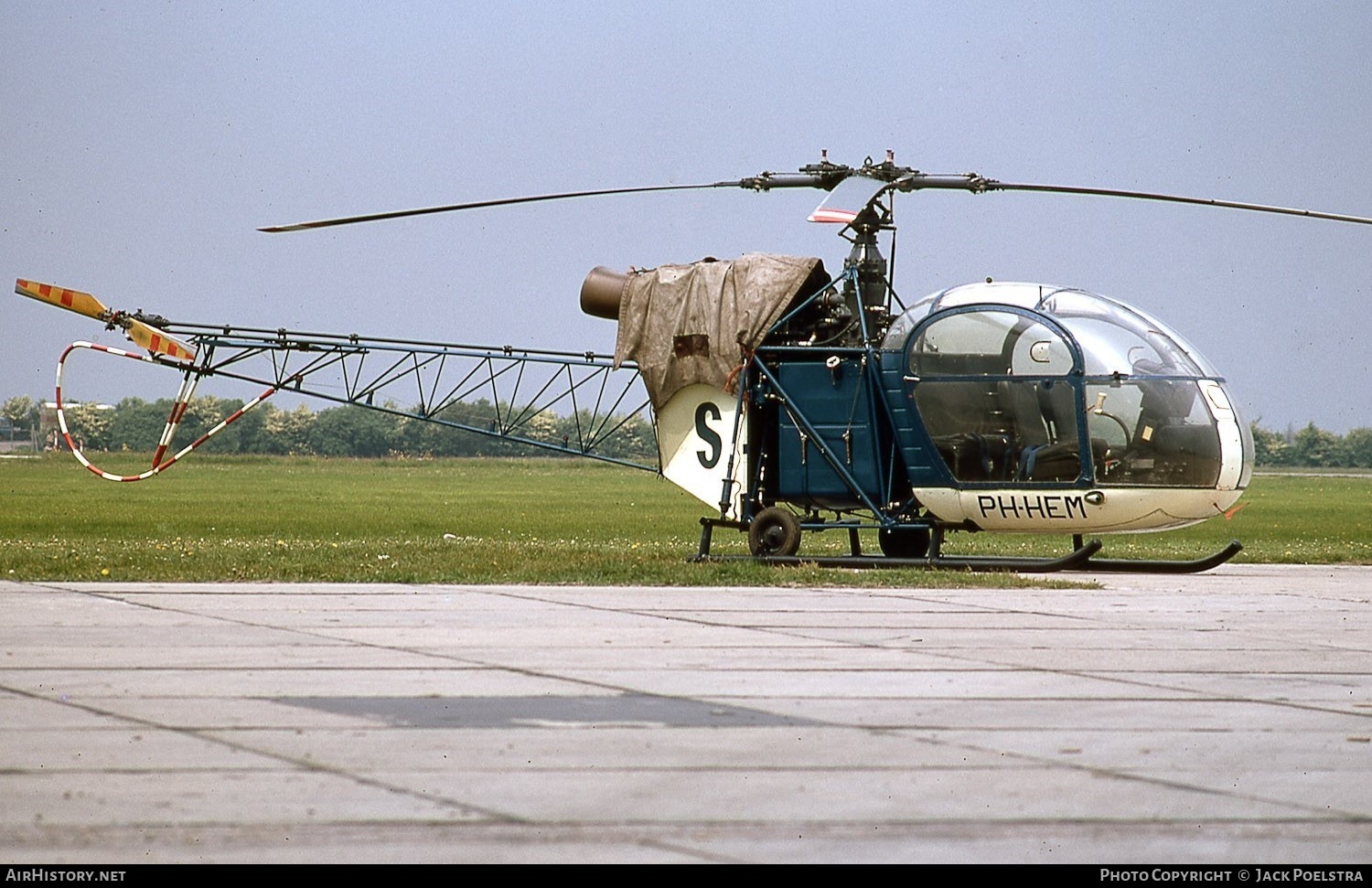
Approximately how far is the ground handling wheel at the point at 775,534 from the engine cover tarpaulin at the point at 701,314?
1.31 m

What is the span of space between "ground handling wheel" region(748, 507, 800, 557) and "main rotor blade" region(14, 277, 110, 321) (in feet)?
24.9

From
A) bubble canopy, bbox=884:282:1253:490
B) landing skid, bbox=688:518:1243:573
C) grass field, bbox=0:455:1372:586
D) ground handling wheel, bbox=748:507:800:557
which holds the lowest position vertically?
grass field, bbox=0:455:1372:586

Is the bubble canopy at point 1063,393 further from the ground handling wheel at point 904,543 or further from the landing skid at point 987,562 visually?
the ground handling wheel at point 904,543

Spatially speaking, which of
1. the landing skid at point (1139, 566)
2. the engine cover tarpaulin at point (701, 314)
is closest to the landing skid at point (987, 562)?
the landing skid at point (1139, 566)

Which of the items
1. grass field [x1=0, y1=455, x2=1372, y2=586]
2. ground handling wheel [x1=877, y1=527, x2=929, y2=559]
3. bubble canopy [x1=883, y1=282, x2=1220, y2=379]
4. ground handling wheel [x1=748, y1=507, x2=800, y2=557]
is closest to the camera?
grass field [x1=0, y1=455, x2=1372, y2=586]

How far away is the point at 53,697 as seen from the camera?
7453 millimetres

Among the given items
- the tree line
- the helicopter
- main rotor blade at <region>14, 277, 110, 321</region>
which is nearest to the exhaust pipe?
the helicopter

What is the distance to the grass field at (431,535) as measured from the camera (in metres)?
14.4

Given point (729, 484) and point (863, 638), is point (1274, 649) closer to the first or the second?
point (863, 638)

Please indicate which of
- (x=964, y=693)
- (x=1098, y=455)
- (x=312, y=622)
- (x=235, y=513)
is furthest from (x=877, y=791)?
(x=235, y=513)

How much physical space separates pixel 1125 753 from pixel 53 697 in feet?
14.4

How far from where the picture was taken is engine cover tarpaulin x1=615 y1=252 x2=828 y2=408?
16.2 m

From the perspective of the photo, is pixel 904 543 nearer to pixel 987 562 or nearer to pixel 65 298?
pixel 987 562

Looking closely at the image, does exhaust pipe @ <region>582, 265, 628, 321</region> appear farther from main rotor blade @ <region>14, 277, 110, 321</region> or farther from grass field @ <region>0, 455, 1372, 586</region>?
main rotor blade @ <region>14, 277, 110, 321</region>
